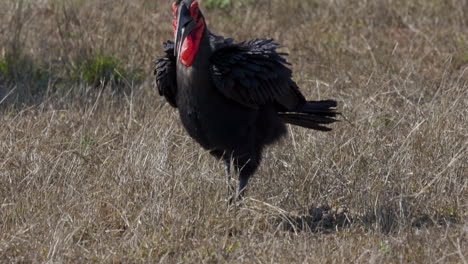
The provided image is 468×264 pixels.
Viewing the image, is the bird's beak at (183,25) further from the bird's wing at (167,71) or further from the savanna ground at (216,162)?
the savanna ground at (216,162)

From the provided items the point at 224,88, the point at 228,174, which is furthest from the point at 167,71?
the point at 228,174

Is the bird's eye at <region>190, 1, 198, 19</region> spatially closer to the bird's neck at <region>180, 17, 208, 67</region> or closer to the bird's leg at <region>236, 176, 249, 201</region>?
the bird's neck at <region>180, 17, 208, 67</region>

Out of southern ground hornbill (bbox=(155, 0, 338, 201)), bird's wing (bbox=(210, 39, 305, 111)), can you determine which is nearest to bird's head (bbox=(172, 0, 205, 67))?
southern ground hornbill (bbox=(155, 0, 338, 201))

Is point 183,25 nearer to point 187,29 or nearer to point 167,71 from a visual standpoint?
point 187,29

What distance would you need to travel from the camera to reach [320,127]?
16.6ft

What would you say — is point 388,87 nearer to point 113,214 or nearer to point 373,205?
point 373,205

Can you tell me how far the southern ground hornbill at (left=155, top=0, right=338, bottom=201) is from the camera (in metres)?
4.46

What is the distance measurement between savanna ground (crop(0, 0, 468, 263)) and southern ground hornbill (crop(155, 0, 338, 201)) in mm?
Answer: 279

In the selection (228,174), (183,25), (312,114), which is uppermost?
(183,25)

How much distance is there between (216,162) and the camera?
5258mm

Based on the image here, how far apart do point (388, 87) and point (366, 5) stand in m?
2.31

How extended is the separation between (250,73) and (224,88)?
168mm

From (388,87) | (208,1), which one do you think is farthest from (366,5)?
(388,87)

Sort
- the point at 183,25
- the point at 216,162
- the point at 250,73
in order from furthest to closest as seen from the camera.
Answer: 1. the point at 216,162
2. the point at 250,73
3. the point at 183,25
